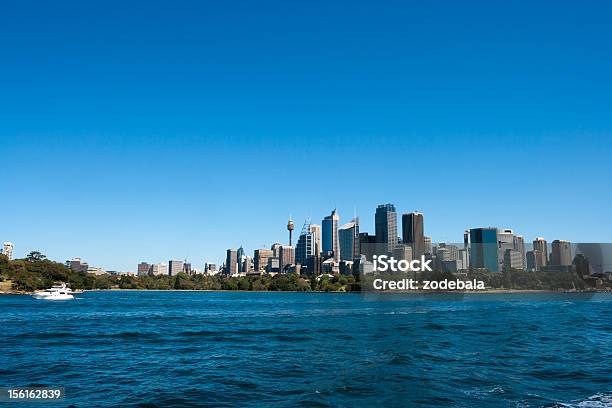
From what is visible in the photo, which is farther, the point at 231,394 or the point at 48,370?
the point at 48,370

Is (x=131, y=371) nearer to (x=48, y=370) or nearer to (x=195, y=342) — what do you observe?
(x=48, y=370)

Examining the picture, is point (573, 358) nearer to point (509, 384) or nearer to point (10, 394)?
point (509, 384)

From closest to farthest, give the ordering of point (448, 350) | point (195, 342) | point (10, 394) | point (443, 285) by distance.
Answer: point (10, 394) → point (448, 350) → point (195, 342) → point (443, 285)

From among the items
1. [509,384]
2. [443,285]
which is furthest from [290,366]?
[443,285]

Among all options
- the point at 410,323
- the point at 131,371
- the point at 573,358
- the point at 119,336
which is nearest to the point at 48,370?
the point at 131,371

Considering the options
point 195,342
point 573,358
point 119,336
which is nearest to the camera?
point 573,358

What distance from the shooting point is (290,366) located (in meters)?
35.7

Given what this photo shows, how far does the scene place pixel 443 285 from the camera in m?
198

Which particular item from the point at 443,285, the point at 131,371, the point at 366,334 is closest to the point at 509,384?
the point at 131,371

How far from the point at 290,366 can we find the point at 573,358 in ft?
78.1

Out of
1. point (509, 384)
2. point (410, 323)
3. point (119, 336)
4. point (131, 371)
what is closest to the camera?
point (509, 384)

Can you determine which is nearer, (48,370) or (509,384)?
(509,384)

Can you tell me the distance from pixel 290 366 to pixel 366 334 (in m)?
22.8

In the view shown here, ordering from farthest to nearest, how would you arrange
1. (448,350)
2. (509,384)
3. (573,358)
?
1. (448,350)
2. (573,358)
3. (509,384)
